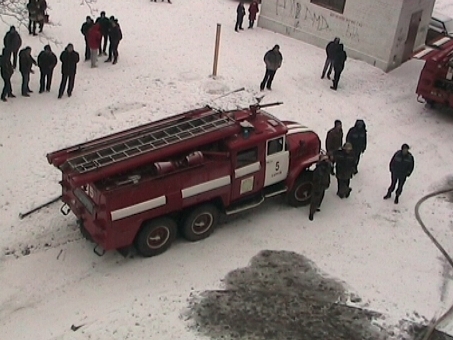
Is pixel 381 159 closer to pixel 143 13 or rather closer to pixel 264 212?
pixel 264 212

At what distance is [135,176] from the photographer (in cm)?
1238

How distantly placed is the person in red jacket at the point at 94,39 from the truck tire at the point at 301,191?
8.54m

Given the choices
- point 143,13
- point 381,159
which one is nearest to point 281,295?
point 381,159

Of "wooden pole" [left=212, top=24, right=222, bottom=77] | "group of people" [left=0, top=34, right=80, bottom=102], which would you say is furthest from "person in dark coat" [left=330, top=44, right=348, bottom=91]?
"group of people" [left=0, top=34, right=80, bottom=102]

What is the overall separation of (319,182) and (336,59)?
7.09 meters

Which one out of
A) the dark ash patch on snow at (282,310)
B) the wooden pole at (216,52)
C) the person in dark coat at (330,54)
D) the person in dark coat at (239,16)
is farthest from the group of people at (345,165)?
the person in dark coat at (239,16)

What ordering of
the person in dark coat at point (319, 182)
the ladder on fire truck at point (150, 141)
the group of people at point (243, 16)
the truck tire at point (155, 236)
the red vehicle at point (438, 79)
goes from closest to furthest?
1. the ladder on fire truck at point (150, 141)
2. the truck tire at point (155, 236)
3. the person in dark coat at point (319, 182)
4. the red vehicle at point (438, 79)
5. the group of people at point (243, 16)

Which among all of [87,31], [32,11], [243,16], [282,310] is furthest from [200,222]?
[243,16]

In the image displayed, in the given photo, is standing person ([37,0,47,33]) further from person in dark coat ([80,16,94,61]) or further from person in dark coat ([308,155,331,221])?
person in dark coat ([308,155,331,221])

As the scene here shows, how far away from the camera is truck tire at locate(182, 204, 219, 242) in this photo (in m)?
13.2

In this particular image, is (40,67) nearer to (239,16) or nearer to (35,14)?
(35,14)

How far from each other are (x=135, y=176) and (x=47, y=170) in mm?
3817

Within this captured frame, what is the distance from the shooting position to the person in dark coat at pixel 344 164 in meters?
14.8

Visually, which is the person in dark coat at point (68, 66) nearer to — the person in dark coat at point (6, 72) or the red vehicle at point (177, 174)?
the person in dark coat at point (6, 72)
